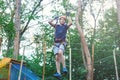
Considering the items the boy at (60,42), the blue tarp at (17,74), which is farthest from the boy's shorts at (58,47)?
the blue tarp at (17,74)

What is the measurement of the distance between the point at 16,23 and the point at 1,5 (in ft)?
3.11

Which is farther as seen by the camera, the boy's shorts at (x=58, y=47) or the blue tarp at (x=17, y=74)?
the blue tarp at (x=17, y=74)

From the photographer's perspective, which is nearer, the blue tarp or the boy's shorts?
the boy's shorts

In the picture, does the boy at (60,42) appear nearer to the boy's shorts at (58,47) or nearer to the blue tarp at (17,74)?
the boy's shorts at (58,47)

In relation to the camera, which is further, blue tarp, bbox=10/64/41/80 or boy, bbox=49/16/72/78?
blue tarp, bbox=10/64/41/80

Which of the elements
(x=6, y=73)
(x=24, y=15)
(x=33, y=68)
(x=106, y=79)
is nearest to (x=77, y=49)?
(x=106, y=79)

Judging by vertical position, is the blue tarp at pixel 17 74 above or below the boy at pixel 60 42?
below

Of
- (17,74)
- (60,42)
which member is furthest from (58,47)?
(17,74)

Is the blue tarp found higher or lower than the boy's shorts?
lower

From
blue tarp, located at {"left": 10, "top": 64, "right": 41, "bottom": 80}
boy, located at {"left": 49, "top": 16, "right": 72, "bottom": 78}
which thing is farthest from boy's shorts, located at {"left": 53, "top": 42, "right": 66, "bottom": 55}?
blue tarp, located at {"left": 10, "top": 64, "right": 41, "bottom": 80}

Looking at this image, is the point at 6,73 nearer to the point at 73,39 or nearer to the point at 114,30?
the point at 73,39

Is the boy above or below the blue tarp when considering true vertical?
above

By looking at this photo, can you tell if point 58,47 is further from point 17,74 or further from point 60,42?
point 17,74

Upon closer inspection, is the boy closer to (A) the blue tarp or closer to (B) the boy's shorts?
(B) the boy's shorts
